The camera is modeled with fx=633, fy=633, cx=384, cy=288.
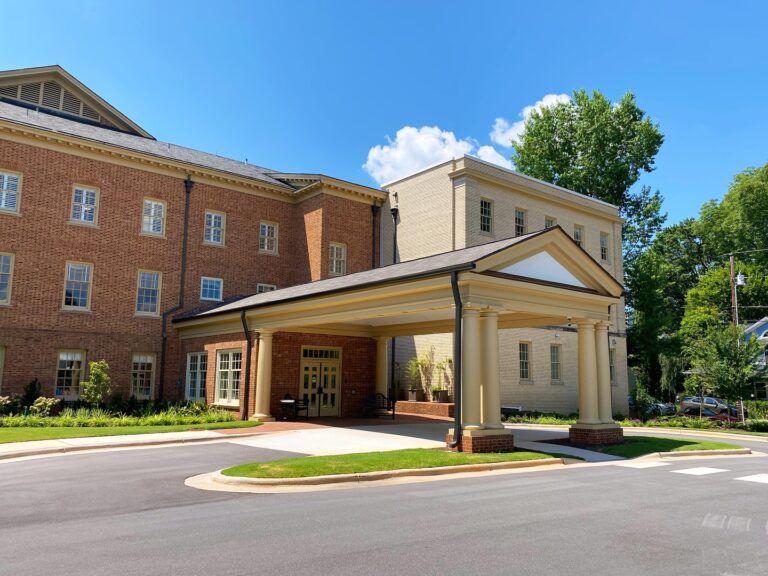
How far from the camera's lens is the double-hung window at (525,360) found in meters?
31.3

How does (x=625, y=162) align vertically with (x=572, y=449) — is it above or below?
above

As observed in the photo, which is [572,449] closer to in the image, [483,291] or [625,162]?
[483,291]

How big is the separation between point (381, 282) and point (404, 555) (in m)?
10.8

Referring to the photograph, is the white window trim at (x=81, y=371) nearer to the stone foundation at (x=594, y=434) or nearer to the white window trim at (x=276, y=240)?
the white window trim at (x=276, y=240)

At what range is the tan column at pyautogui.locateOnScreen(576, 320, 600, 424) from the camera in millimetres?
17641

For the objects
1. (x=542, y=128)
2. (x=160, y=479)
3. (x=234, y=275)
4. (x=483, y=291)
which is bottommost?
(x=160, y=479)

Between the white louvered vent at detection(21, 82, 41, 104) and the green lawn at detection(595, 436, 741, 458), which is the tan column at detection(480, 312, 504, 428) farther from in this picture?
the white louvered vent at detection(21, 82, 41, 104)

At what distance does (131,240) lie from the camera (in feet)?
91.5

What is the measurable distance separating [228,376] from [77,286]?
7.85 metres

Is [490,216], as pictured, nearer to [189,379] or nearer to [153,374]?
[189,379]

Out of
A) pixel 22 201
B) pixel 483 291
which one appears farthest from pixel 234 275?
pixel 483 291

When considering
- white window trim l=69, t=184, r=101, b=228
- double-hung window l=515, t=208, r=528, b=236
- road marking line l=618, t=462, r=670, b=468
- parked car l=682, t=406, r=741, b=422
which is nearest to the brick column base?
road marking line l=618, t=462, r=670, b=468

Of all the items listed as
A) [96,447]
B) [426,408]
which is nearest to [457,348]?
[96,447]

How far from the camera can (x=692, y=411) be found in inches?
1608
